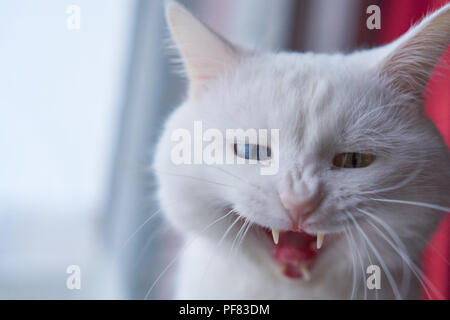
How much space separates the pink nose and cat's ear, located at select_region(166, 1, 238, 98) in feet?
0.96

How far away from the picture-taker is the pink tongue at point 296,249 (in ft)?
2.48

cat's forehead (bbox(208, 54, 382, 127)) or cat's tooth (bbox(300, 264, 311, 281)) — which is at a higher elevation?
cat's forehead (bbox(208, 54, 382, 127))

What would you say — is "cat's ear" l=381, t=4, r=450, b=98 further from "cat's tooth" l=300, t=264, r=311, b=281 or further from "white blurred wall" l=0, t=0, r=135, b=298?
"white blurred wall" l=0, t=0, r=135, b=298

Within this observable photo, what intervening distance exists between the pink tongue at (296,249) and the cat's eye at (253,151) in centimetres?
16

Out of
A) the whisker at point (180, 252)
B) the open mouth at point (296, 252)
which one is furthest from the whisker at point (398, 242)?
the whisker at point (180, 252)

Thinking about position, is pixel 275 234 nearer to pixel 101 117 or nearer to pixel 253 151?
pixel 253 151

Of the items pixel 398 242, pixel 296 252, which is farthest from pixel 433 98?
pixel 296 252

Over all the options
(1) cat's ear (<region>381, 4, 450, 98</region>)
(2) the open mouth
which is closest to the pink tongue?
(2) the open mouth

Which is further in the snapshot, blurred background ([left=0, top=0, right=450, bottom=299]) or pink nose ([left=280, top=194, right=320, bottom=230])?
blurred background ([left=0, top=0, right=450, bottom=299])

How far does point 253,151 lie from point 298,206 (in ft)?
0.44

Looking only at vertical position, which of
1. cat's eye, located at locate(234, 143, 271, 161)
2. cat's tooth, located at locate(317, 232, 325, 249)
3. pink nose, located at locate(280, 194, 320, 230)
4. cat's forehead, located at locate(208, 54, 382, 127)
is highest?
cat's forehead, located at locate(208, 54, 382, 127)

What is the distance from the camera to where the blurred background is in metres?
0.84

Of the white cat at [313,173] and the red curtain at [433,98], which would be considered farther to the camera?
the red curtain at [433,98]

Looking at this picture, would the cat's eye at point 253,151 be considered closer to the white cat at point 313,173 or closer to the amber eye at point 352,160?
the white cat at point 313,173
